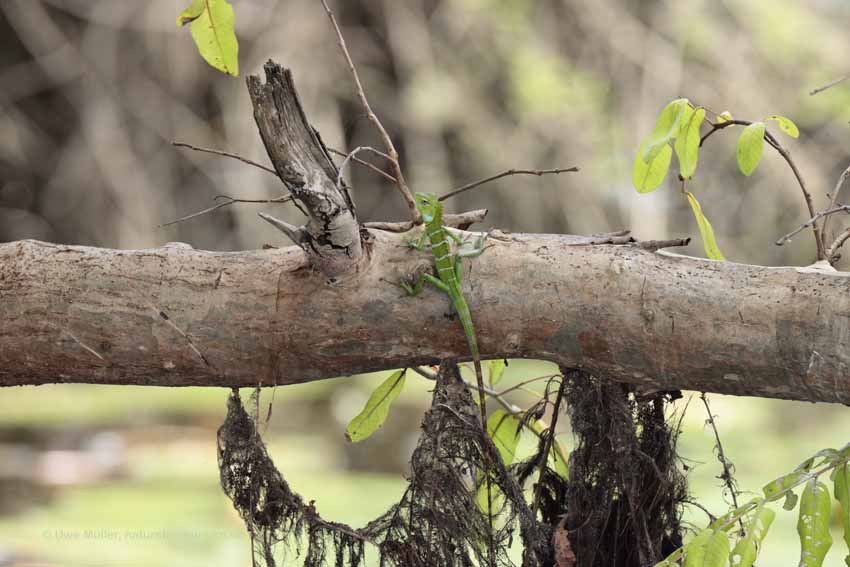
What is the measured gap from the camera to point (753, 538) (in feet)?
2.47

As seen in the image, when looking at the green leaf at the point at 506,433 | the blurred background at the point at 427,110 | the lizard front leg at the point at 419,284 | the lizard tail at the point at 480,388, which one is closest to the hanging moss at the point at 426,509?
the lizard tail at the point at 480,388

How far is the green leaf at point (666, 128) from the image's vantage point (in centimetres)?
98

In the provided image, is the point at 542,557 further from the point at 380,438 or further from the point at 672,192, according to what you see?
the point at 672,192

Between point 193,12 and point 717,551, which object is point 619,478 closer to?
point 717,551

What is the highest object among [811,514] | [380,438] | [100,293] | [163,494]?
[380,438]

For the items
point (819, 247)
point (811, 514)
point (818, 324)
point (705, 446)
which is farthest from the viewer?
point (705, 446)

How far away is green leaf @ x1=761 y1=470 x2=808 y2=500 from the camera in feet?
2.65

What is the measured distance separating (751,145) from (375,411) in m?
0.54

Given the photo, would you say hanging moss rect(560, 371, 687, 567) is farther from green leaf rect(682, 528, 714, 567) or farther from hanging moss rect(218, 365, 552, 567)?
green leaf rect(682, 528, 714, 567)

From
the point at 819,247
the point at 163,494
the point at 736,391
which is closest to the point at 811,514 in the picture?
the point at 736,391

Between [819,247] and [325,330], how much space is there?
0.59m

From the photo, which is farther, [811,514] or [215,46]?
[215,46]

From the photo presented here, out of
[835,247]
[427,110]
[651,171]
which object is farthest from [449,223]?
[427,110]

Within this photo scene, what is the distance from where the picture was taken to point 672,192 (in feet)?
12.9
